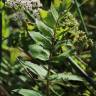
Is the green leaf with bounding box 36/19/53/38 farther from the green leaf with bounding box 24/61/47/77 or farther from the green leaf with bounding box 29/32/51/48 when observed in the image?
the green leaf with bounding box 24/61/47/77

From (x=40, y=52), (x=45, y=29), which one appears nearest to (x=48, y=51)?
(x=40, y=52)

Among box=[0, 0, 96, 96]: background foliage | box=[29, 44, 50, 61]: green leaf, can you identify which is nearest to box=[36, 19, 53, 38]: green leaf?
box=[0, 0, 96, 96]: background foliage

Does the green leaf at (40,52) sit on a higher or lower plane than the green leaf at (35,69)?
higher

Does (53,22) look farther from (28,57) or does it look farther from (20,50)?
(20,50)

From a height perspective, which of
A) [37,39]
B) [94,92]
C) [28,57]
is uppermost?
[37,39]

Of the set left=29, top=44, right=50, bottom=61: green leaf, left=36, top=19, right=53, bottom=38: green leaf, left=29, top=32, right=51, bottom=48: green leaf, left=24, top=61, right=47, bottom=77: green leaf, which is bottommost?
left=24, top=61, right=47, bottom=77: green leaf

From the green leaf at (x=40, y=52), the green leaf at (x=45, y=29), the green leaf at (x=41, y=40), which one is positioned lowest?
the green leaf at (x=40, y=52)

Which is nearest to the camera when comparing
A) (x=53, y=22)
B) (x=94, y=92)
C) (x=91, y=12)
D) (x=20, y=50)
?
(x=53, y=22)

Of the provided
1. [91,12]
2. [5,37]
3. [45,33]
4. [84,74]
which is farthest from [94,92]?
[91,12]

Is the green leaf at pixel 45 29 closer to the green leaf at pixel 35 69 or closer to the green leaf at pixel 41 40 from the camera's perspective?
the green leaf at pixel 41 40

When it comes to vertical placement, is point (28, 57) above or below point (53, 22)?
below

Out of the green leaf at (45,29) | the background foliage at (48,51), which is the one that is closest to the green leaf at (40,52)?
the background foliage at (48,51)
